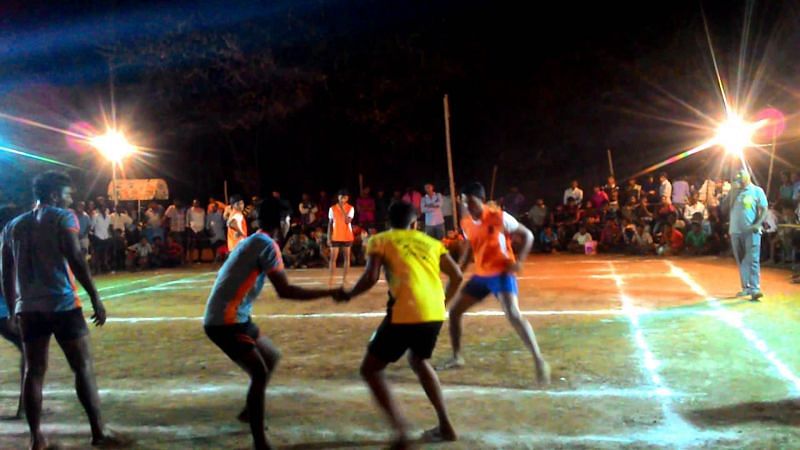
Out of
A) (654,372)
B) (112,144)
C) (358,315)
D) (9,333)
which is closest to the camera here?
(9,333)

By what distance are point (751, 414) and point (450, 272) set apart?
8.57 feet

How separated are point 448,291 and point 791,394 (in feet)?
10.1

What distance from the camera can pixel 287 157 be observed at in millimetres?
29547

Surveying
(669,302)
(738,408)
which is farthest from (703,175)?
(738,408)

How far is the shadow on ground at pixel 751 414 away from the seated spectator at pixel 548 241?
610 inches

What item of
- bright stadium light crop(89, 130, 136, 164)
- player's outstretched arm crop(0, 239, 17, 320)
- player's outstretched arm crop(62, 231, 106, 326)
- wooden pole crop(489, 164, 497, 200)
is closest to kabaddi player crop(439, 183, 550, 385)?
player's outstretched arm crop(62, 231, 106, 326)

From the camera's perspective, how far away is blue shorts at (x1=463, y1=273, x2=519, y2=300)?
751 cm

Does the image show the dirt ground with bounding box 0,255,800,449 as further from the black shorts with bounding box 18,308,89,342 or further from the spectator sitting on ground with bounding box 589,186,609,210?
the spectator sitting on ground with bounding box 589,186,609,210

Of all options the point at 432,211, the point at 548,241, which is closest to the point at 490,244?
the point at 432,211

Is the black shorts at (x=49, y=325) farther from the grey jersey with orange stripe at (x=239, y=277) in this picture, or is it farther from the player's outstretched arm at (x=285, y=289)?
the player's outstretched arm at (x=285, y=289)

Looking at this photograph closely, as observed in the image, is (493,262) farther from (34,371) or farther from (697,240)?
(697,240)

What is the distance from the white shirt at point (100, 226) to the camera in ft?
71.3

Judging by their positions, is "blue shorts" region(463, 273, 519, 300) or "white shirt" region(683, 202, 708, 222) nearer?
"blue shorts" region(463, 273, 519, 300)

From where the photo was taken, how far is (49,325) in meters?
5.79
